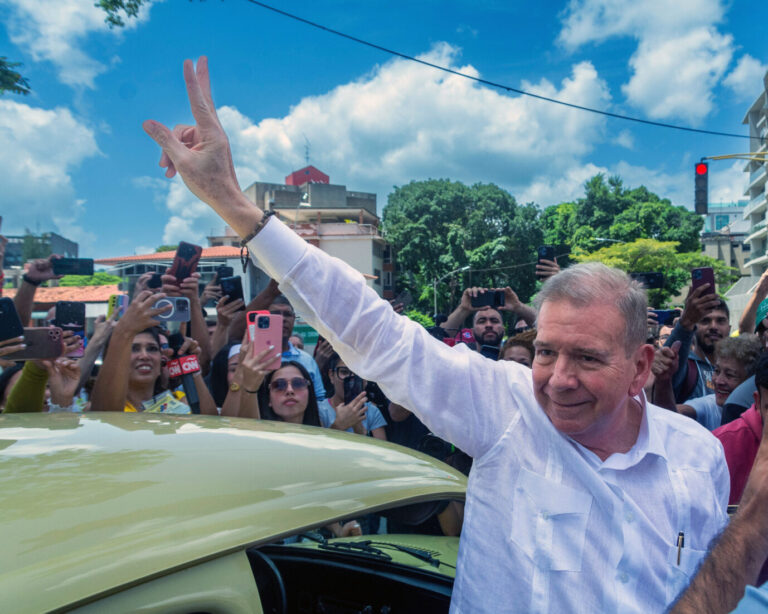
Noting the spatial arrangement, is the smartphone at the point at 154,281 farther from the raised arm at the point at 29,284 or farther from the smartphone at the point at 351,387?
the smartphone at the point at 351,387

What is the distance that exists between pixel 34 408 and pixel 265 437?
161 cm

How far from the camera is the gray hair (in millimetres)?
1522

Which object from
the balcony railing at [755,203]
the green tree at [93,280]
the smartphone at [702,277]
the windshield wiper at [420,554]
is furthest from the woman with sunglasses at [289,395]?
the balcony railing at [755,203]

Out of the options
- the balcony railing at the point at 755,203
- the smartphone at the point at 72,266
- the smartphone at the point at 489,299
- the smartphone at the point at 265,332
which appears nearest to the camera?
the smartphone at the point at 265,332

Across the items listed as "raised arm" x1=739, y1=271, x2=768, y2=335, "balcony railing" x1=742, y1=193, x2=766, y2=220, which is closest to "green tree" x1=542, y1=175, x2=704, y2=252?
"balcony railing" x1=742, y1=193, x2=766, y2=220

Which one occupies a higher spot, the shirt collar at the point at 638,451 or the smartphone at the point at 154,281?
the smartphone at the point at 154,281

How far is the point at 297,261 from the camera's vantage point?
1501 mm

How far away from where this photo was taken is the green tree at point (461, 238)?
→ 40969 millimetres

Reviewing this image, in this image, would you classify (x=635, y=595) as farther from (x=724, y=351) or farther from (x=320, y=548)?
(x=724, y=351)

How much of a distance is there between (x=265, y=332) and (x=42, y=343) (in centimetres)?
100

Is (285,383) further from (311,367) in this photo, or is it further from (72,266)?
(72,266)

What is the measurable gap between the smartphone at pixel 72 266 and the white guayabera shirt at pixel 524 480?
3.66 metres

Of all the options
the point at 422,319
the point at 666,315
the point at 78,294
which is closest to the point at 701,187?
the point at 422,319

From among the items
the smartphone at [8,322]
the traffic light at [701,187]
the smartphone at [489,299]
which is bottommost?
the smartphone at [8,322]
